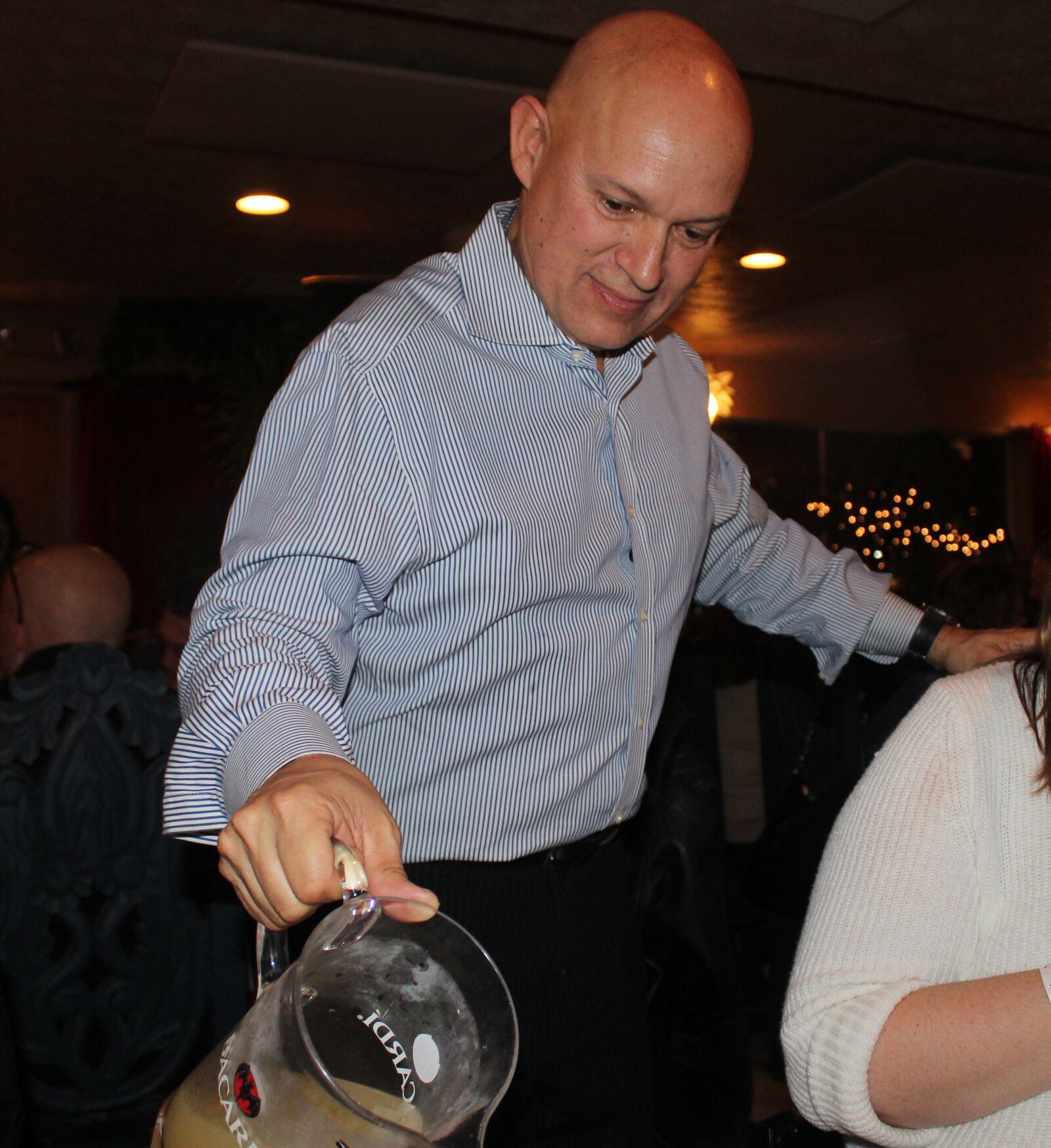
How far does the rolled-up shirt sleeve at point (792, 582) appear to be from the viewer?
1.65m

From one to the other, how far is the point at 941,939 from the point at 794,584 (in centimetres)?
74

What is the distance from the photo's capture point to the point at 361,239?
18.0 feet

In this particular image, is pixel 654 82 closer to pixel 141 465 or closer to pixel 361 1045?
pixel 361 1045

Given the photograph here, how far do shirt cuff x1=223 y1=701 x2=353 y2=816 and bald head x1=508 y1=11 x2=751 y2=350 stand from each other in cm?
64

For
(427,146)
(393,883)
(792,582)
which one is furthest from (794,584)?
(427,146)

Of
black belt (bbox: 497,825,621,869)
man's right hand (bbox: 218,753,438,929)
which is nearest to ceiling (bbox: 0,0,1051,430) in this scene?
black belt (bbox: 497,825,621,869)

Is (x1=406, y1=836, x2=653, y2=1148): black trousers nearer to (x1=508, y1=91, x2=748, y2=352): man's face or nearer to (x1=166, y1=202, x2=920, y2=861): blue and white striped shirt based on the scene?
(x1=166, y1=202, x2=920, y2=861): blue and white striped shirt

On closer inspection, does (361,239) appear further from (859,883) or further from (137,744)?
(859,883)

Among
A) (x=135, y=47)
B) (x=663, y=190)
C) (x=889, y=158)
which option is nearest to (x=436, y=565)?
(x=663, y=190)

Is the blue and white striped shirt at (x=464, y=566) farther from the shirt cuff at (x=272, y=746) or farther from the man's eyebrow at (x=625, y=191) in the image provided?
the man's eyebrow at (x=625, y=191)

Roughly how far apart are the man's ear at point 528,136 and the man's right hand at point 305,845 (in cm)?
87

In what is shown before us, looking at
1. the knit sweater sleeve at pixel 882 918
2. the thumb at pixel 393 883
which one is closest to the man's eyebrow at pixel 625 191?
the knit sweater sleeve at pixel 882 918

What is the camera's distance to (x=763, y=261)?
600 cm

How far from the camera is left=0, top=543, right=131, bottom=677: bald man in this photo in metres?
2.72
